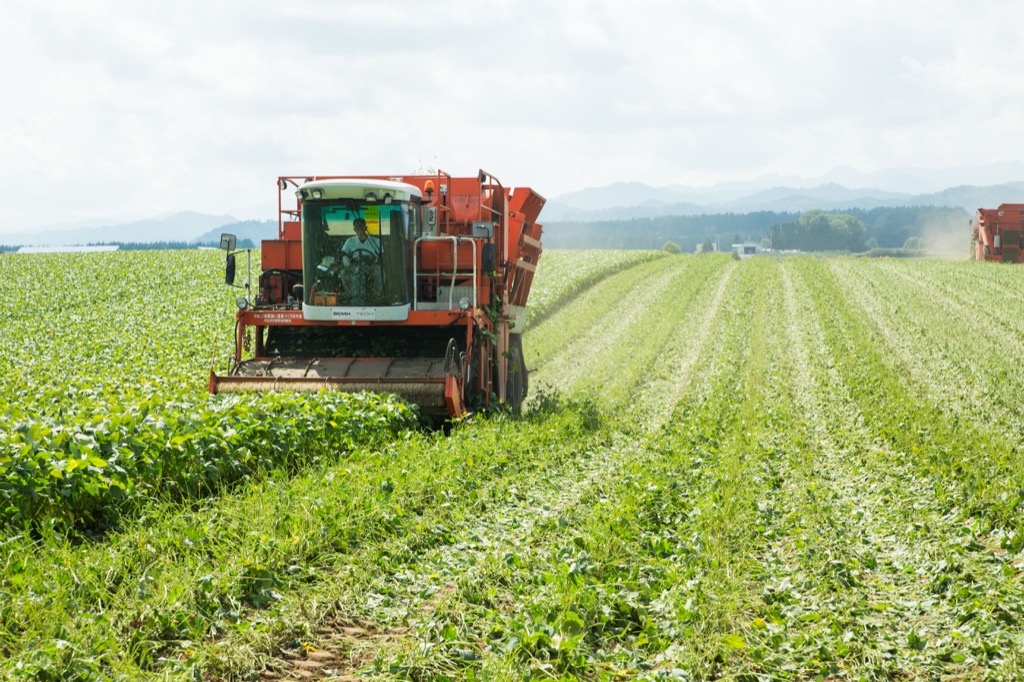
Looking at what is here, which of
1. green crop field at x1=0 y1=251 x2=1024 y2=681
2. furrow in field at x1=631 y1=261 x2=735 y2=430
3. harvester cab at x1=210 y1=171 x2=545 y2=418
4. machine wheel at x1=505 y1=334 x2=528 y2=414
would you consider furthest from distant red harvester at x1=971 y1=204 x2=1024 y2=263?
harvester cab at x1=210 y1=171 x2=545 y2=418

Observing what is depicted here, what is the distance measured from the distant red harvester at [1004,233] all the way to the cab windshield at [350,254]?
132ft

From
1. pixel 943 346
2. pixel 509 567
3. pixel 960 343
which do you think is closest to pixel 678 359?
pixel 943 346

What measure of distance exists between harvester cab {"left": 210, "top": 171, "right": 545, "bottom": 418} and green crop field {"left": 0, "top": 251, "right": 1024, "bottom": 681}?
833mm

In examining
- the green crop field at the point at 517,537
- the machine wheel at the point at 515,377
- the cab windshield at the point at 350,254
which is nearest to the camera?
the green crop field at the point at 517,537

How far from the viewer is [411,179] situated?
1444 cm

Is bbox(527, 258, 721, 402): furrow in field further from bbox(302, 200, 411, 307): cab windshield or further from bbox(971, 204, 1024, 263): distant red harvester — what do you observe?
bbox(971, 204, 1024, 263): distant red harvester

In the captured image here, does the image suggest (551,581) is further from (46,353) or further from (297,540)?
(46,353)

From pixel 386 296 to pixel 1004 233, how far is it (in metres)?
40.9

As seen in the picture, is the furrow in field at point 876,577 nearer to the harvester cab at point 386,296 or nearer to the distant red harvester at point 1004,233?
the harvester cab at point 386,296

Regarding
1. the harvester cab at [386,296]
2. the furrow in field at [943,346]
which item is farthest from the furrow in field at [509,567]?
the furrow in field at [943,346]

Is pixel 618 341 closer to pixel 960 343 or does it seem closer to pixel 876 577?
pixel 960 343

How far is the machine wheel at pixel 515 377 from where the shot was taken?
49.9ft

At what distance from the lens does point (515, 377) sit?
15688 millimetres

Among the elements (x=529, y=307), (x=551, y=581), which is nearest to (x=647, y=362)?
(x=529, y=307)
